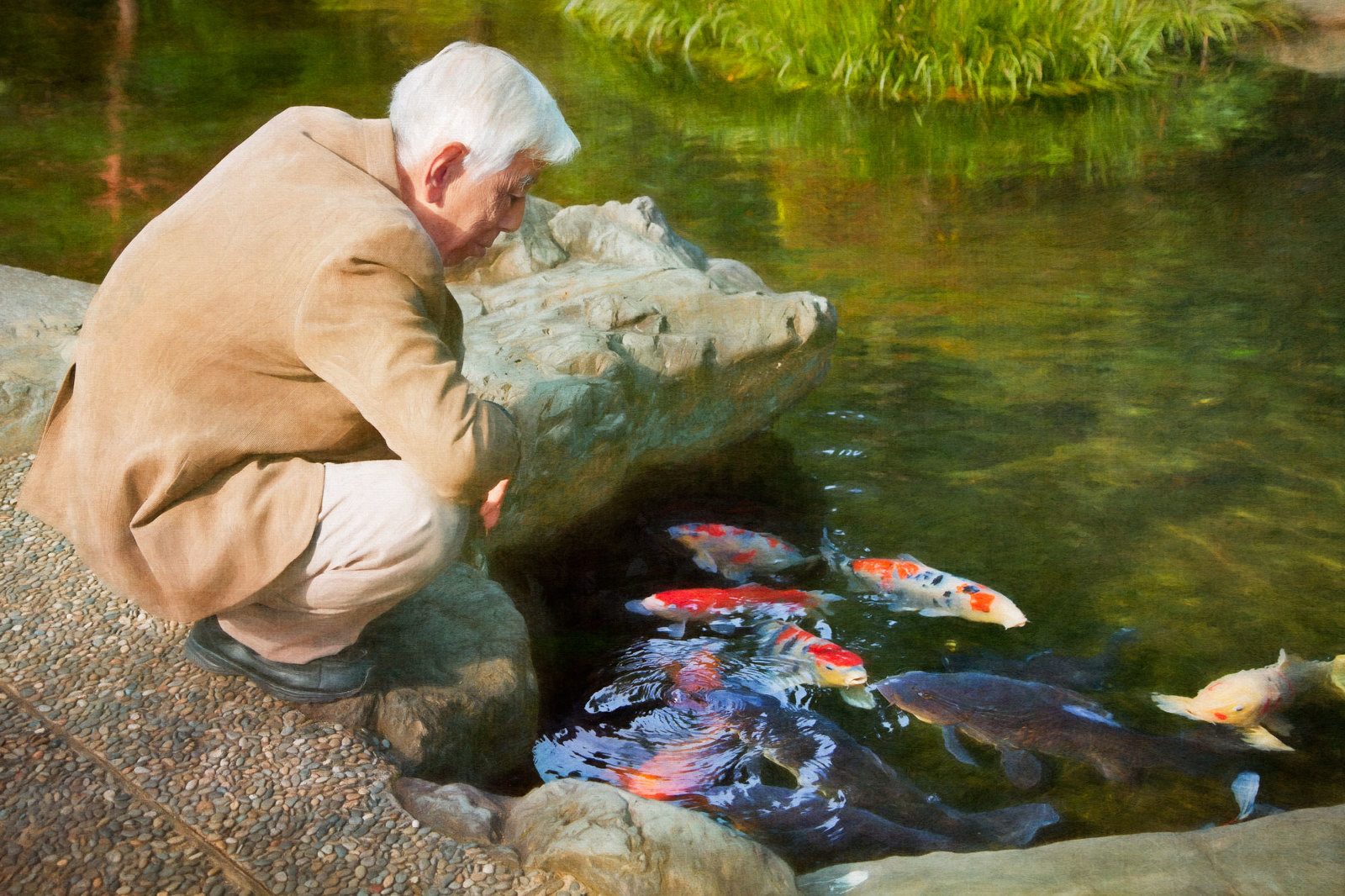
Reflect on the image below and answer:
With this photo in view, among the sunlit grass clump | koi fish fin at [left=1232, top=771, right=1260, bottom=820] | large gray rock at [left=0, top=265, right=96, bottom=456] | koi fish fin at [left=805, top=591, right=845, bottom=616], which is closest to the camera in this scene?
koi fish fin at [left=1232, top=771, right=1260, bottom=820]

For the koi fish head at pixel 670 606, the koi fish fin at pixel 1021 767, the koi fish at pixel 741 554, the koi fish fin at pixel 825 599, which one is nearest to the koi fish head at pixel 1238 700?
the koi fish fin at pixel 1021 767

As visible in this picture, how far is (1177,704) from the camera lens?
323 centimetres

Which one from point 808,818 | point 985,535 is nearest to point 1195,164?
point 985,535

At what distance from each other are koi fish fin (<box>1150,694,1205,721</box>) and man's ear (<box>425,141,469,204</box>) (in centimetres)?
232

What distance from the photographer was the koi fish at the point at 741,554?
3.81m

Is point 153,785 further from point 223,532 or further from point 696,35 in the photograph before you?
point 696,35

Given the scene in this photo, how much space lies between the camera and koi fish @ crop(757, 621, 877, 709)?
3232mm

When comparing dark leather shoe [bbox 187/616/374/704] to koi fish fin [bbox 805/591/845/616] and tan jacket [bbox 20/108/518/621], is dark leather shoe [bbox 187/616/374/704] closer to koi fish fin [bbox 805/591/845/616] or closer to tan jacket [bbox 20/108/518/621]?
tan jacket [bbox 20/108/518/621]

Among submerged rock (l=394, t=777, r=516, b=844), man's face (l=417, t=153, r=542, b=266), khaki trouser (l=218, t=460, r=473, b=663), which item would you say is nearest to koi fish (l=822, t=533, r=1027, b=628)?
submerged rock (l=394, t=777, r=516, b=844)

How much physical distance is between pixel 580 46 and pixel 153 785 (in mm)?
9351

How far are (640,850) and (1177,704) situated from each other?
180cm

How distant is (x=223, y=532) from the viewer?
2.26 m

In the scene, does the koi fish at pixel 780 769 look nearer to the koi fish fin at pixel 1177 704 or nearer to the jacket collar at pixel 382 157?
the koi fish fin at pixel 1177 704

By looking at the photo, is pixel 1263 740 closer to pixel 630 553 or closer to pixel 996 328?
pixel 630 553
